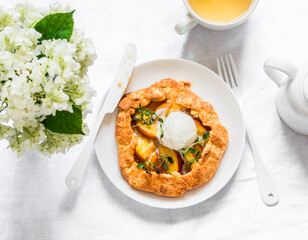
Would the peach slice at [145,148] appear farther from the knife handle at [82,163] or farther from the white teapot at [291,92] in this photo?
the white teapot at [291,92]

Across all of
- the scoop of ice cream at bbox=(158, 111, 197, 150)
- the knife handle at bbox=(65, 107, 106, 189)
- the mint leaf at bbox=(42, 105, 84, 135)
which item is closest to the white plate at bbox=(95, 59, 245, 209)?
the knife handle at bbox=(65, 107, 106, 189)

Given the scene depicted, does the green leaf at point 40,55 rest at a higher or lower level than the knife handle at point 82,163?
higher

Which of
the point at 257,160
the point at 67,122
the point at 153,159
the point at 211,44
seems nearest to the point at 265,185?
the point at 257,160

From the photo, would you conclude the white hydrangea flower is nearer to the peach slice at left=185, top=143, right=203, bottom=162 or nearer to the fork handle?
the peach slice at left=185, top=143, right=203, bottom=162

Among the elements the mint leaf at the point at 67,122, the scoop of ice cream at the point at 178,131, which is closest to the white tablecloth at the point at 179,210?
the scoop of ice cream at the point at 178,131

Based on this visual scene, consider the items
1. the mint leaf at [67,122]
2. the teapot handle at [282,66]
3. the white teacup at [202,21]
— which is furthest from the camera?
the white teacup at [202,21]

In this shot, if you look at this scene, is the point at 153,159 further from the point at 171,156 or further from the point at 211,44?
the point at 211,44

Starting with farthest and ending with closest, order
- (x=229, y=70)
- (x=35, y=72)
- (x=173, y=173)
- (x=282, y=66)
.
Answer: (x=229, y=70) → (x=173, y=173) → (x=282, y=66) → (x=35, y=72)
